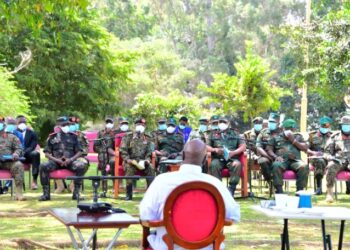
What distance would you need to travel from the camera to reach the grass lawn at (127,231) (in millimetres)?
9477

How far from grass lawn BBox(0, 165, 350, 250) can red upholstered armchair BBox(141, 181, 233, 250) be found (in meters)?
3.46

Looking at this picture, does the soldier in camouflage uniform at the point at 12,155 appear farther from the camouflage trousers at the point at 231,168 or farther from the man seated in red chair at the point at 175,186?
the man seated in red chair at the point at 175,186

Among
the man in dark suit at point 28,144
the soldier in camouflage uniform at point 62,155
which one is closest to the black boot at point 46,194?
the soldier in camouflage uniform at point 62,155

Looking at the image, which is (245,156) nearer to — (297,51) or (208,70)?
(297,51)

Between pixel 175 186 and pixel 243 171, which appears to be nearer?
pixel 175 186

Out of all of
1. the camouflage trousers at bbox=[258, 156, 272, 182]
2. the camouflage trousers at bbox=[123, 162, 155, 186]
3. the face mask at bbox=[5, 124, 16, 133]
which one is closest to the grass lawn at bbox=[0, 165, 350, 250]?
the camouflage trousers at bbox=[123, 162, 155, 186]

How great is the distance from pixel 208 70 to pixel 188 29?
414 centimetres

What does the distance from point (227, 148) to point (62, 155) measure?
3.18 m

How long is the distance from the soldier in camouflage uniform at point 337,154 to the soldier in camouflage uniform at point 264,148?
1.08 m

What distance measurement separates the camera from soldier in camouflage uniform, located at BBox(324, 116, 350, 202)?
15.4 meters

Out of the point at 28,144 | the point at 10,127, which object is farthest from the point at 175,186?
the point at 28,144

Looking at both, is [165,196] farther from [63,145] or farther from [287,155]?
[63,145]

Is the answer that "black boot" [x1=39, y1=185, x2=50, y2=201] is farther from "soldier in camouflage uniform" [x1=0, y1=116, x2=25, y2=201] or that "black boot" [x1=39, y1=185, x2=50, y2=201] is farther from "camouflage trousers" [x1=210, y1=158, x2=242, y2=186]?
"camouflage trousers" [x1=210, y1=158, x2=242, y2=186]

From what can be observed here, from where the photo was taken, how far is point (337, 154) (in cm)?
Result: 1570
